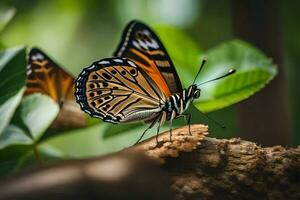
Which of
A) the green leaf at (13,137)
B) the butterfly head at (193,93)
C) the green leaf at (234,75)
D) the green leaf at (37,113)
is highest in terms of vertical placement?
the green leaf at (234,75)

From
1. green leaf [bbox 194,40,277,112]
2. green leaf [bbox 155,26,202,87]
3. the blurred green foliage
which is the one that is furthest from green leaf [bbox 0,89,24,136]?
green leaf [bbox 155,26,202,87]

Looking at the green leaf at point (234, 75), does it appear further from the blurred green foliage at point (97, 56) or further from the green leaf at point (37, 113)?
the green leaf at point (37, 113)

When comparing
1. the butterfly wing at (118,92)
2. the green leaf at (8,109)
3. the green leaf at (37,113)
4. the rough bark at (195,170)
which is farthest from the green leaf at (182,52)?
the rough bark at (195,170)

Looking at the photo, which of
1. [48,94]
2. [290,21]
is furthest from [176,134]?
[290,21]

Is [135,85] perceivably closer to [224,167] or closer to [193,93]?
[193,93]

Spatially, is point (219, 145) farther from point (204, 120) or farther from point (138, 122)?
point (138, 122)

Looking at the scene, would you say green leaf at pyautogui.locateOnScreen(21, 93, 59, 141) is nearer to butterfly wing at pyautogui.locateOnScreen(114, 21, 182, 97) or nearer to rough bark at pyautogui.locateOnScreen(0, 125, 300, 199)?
butterfly wing at pyautogui.locateOnScreen(114, 21, 182, 97)

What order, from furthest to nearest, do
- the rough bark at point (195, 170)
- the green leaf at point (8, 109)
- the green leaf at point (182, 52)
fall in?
the green leaf at point (182, 52), the green leaf at point (8, 109), the rough bark at point (195, 170)
